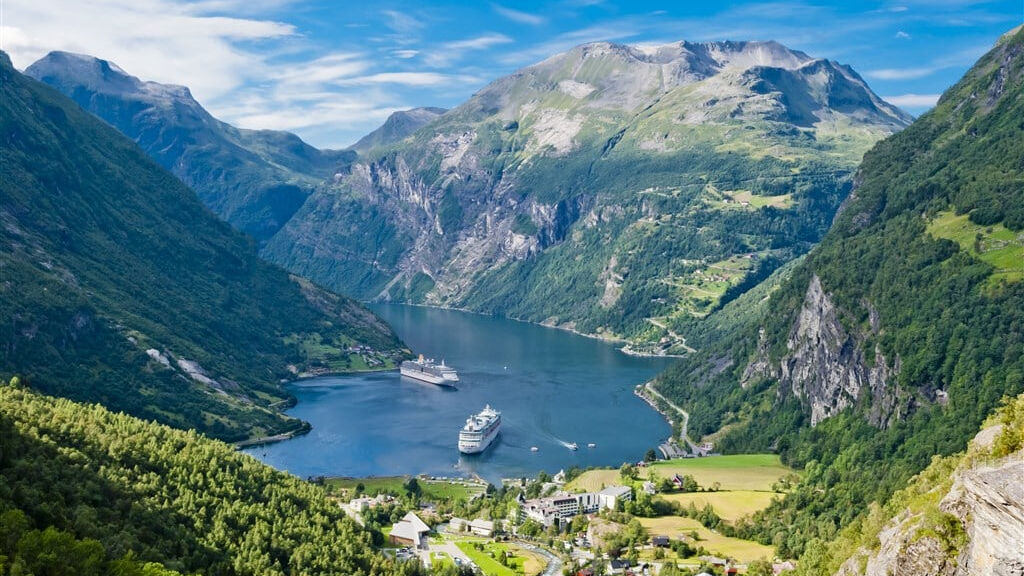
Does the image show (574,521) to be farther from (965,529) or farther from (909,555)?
(965,529)

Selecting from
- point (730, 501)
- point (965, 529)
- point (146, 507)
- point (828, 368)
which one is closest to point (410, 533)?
point (146, 507)

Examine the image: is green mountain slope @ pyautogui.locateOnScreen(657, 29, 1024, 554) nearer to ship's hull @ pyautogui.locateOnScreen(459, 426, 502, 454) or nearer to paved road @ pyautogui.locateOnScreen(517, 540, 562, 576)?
paved road @ pyautogui.locateOnScreen(517, 540, 562, 576)

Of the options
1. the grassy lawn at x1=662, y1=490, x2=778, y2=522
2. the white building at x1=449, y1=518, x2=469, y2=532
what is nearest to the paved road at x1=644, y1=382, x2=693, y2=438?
the grassy lawn at x1=662, y1=490, x2=778, y2=522

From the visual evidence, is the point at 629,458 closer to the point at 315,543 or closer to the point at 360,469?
the point at 360,469

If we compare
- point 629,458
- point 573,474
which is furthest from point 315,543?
point 629,458

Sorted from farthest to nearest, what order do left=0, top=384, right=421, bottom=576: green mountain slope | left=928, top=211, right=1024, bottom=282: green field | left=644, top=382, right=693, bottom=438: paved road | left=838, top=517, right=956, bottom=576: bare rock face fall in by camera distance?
1. left=644, top=382, right=693, bottom=438: paved road
2. left=928, top=211, right=1024, bottom=282: green field
3. left=0, top=384, right=421, bottom=576: green mountain slope
4. left=838, top=517, right=956, bottom=576: bare rock face

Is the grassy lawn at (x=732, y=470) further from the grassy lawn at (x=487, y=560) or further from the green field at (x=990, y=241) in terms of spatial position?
the green field at (x=990, y=241)
